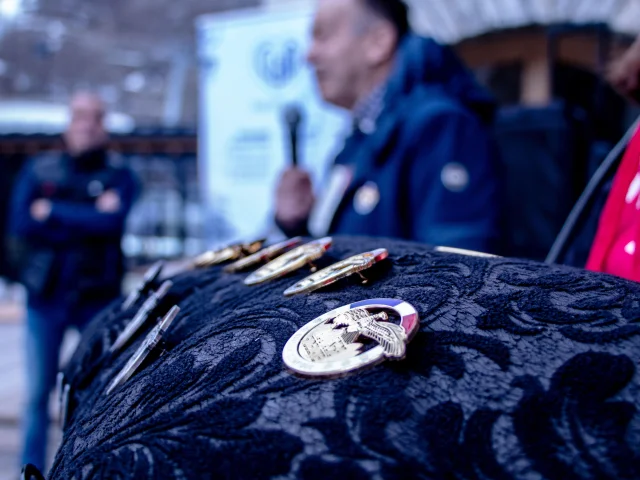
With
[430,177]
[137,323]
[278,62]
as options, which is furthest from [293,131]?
[137,323]

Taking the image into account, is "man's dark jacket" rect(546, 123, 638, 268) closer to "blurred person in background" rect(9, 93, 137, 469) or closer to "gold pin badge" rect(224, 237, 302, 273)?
"gold pin badge" rect(224, 237, 302, 273)

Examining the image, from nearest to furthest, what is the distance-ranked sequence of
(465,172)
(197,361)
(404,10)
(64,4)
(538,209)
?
1. (197,361)
2. (465,172)
3. (404,10)
4. (538,209)
5. (64,4)

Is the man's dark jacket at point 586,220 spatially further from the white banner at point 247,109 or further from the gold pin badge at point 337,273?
the white banner at point 247,109

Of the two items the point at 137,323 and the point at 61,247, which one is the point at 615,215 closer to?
the point at 137,323

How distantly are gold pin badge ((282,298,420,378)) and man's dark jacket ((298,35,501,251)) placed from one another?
3.24ft

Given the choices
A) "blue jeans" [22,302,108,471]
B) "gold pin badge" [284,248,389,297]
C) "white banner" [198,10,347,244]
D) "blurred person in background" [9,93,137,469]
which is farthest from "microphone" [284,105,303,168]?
"gold pin badge" [284,248,389,297]

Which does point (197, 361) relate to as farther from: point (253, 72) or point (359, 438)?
point (253, 72)

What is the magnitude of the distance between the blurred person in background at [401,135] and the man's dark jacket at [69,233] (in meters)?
1.35

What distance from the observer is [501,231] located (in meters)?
1.56

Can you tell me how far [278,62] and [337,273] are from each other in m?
3.30

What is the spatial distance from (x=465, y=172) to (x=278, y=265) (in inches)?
38.7

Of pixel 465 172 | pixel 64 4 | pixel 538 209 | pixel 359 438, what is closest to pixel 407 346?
pixel 359 438

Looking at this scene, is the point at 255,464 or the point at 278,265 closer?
the point at 255,464

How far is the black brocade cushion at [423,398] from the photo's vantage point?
357 millimetres
